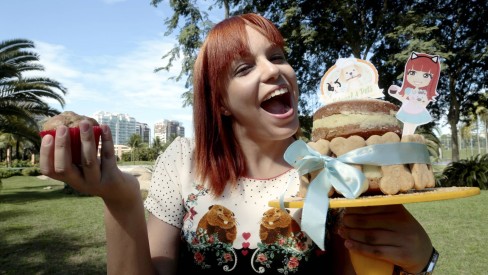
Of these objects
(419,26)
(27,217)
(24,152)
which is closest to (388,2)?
(419,26)

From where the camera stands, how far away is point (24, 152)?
63.1 m

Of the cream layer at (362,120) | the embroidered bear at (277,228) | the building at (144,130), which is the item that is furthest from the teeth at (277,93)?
the building at (144,130)

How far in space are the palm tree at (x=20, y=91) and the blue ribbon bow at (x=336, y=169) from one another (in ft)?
47.8

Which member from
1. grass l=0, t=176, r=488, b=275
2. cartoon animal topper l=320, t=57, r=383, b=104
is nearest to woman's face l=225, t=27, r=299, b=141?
cartoon animal topper l=320, t=57, r=383, b=104

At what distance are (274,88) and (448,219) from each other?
30.7ft

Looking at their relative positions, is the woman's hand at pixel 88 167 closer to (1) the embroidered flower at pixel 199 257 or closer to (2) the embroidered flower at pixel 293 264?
(1) the embroidered flower at pixel 199 257

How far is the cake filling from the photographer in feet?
6.22

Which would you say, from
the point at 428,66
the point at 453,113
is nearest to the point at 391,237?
the point at 428,66

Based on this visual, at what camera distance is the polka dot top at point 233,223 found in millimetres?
1855

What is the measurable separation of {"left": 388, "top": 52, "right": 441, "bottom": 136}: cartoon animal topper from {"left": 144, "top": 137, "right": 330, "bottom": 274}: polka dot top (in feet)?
2.08

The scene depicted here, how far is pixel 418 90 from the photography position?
161cm

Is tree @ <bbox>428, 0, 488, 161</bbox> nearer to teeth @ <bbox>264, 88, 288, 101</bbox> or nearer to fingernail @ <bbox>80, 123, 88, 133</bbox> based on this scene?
teeth @ <bbox>264, 88, 288, 101</bbox>

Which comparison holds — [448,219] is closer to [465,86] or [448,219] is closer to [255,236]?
[255,236]

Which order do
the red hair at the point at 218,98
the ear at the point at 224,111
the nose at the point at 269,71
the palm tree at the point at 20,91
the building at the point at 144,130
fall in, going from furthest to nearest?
1. the building at the point at 144,130
2. the palm tree at the point at 20,91
3. the ear at the point at 224,111
4. the red hair at the point at 218,98
5. the nose at the point at 269,71
